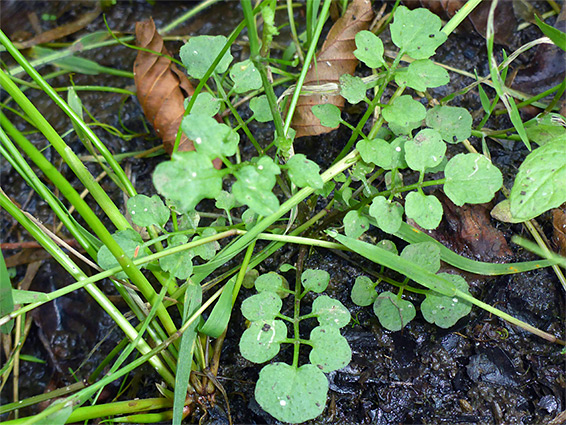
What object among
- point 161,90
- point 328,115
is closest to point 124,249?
point 328,115

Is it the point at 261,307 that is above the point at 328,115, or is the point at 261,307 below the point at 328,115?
below

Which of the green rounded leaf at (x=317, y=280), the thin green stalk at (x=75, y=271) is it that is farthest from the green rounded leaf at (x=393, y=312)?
the thin green stalk at (x=75, y=271)

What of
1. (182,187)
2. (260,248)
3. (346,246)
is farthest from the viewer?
(260,248)

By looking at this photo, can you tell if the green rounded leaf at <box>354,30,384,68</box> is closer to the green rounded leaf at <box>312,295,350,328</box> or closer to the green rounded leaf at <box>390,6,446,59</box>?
the green rounded leaf at <box>390,6,446,59</box>

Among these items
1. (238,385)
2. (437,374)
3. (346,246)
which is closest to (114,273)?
(238,385)

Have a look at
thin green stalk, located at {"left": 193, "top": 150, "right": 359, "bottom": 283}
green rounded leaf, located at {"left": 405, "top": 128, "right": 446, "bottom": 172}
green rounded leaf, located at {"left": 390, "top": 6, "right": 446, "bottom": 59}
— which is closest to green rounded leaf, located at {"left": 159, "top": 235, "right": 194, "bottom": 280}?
thin green stalk, located at {"left": 193, "top": 150, "right": 359, "bottom": 283}

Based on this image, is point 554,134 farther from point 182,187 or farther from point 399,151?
point 182,187

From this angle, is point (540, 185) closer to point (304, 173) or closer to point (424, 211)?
point (424, 211)
